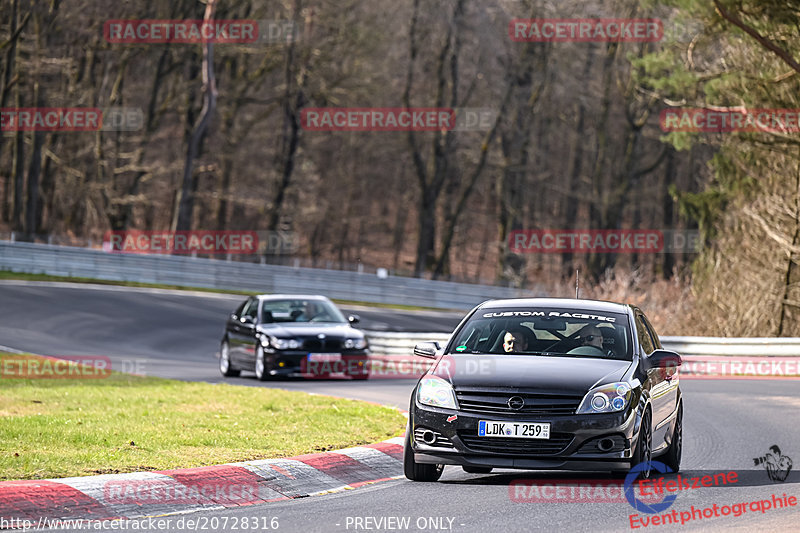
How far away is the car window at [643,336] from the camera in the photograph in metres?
10.5

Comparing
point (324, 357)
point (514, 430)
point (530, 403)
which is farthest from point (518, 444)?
point (324, 357)

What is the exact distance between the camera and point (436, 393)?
930 centimetres

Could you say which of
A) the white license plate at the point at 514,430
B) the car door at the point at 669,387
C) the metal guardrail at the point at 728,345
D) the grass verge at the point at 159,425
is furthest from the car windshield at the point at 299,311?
the white license plate at the point at 514,430

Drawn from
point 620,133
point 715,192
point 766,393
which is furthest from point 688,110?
point 620,133

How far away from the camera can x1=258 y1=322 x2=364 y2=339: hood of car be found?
22141mm

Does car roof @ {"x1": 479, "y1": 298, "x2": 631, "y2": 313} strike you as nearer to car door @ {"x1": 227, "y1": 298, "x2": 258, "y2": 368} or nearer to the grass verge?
the grass verge

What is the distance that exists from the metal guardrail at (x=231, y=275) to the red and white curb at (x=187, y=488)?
32.9 meters

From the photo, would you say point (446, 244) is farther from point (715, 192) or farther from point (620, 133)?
point (715, 192)

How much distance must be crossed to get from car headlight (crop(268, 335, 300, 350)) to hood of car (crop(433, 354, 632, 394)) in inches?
481

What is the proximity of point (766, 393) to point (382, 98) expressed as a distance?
141 ft

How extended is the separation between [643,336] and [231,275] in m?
34.0

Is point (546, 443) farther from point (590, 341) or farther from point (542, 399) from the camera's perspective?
point (590, 341)

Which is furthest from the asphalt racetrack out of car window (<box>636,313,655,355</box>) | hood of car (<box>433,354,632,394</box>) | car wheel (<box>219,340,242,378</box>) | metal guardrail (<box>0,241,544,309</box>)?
metal guardrail (<box>0,241,544,309</box>)

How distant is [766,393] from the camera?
60.8 feet
